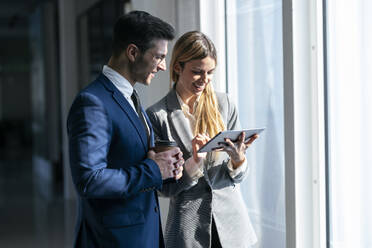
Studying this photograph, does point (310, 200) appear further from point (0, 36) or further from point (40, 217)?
point (0, 36)

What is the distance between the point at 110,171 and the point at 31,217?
637cm

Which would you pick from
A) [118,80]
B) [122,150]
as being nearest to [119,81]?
[118,80]

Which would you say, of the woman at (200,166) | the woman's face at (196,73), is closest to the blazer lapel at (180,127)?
the woman at (200,166)

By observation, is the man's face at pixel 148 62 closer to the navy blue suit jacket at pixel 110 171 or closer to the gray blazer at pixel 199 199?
the navy blue suit jacket at pixel 110 171

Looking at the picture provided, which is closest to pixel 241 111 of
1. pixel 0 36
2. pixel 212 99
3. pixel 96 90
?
pixel 212 99

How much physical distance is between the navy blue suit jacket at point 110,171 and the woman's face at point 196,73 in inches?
25.5

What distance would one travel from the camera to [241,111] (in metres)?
3.44

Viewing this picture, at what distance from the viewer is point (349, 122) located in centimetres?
253

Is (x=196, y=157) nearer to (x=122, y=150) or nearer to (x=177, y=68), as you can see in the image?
(x=177, y=68)

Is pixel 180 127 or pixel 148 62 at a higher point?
pixel 148 62

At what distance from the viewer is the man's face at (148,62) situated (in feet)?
6.64

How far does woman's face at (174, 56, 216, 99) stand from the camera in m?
2.61

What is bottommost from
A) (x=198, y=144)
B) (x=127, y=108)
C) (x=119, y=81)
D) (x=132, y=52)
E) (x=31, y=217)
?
(x=31, y=217)

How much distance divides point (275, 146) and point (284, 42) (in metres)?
0.68
